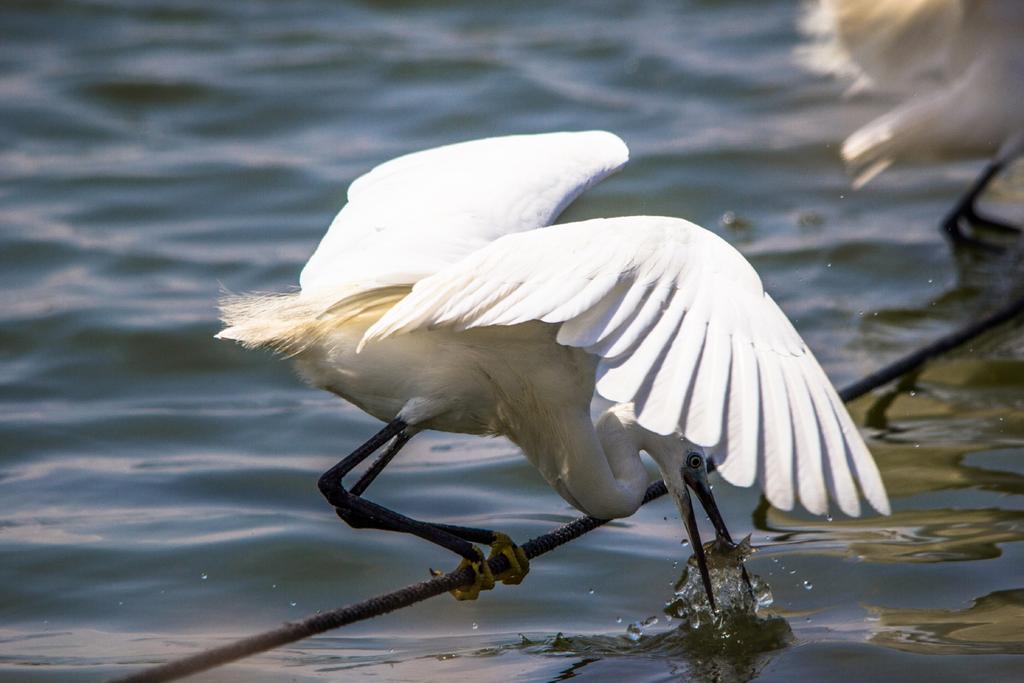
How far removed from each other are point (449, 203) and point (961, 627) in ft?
6.38

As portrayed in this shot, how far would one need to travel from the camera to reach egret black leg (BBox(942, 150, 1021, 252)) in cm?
769

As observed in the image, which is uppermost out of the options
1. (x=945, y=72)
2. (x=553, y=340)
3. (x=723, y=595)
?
(x=945, y=72)

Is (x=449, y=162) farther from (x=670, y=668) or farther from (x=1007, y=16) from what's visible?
(x=1007, y=16)

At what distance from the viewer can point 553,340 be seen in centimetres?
385

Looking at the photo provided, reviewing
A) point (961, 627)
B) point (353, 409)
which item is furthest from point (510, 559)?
point (353, 409)

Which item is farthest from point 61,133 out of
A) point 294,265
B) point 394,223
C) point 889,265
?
Result: point 394,223

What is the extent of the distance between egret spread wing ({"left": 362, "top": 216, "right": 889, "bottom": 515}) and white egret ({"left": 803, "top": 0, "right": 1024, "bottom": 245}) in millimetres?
4873

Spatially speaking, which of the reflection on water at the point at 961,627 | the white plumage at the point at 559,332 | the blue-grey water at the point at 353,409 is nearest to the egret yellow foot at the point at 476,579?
the blue-grey water at the point at 353,409

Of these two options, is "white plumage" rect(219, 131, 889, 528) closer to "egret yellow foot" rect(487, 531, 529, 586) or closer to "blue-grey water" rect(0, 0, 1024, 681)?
"egret yellow foot" rect(487, 531, 529, 586)

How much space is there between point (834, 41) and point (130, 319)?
417 centimetres

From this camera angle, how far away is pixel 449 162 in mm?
4734

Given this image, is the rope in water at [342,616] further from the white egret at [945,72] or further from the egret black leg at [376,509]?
the white egret at [945,72]

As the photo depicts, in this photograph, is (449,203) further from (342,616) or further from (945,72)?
(945,72)

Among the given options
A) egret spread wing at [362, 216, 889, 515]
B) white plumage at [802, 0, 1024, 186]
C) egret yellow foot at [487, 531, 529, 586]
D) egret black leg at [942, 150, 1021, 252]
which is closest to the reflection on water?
egret yellow foot at [487, 531, 529, 586]
